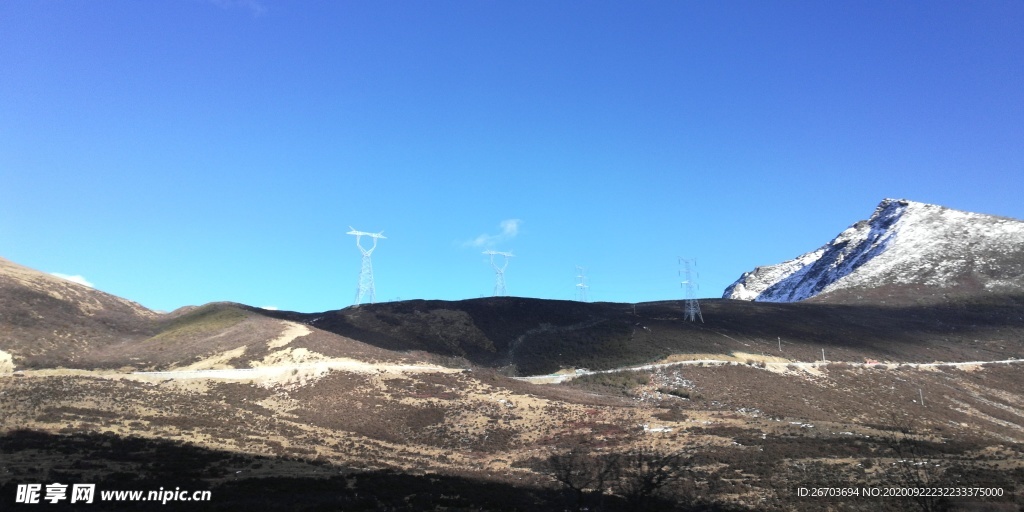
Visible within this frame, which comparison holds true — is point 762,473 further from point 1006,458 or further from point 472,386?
point 472,386

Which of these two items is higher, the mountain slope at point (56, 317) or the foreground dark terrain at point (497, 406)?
the mountain slope at point (56, 317)

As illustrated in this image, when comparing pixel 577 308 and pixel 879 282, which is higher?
pixel 879 282

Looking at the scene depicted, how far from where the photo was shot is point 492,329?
86.8 m

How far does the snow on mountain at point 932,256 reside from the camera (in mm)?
135375

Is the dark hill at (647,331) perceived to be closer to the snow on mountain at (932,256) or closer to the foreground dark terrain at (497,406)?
the foreground dark terrain at (497,406)

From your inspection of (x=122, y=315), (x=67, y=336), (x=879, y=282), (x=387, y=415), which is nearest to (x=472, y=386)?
(x=387, y=415)

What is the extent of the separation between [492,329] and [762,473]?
60.0 metres

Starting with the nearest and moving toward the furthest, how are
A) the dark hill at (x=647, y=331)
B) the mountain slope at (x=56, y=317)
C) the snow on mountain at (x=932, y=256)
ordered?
the mountain slope at (x=56, y=317) → the dark hill at (x=647, y=331) → the snow on mountain at (x=932, y=256)

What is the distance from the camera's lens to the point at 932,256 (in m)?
154

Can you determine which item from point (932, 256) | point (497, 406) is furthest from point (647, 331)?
point (932, 256)

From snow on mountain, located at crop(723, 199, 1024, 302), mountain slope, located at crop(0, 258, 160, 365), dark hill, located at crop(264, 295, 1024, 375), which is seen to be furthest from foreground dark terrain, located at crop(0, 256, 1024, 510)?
snow on mountain, located at crop(723, 199, 1024, 302)

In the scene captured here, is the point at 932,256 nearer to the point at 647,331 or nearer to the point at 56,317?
the point at 647,331

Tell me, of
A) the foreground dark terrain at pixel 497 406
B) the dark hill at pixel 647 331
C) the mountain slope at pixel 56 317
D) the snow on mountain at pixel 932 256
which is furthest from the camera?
the snow on mountain at pixel 932 256

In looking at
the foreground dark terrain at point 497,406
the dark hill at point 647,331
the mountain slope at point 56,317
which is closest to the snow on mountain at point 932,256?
the dark hill at point 647,331
